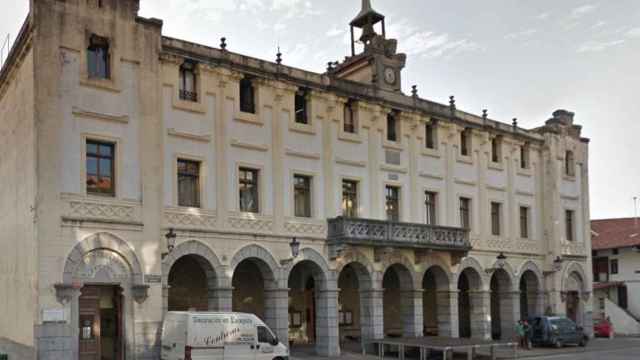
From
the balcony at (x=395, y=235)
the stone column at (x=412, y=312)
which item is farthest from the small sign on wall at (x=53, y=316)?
the stone column at (x=412, y=312)

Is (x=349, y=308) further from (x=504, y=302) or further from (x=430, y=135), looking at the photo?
(x=430, y=135)

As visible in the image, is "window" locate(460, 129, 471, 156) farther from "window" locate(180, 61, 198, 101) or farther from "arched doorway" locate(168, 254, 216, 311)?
"window" locate(180, 61, 198, 101)

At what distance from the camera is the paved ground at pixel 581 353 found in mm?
33188

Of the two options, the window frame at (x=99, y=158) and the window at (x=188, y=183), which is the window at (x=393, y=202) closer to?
the window at (x=188, y=183)

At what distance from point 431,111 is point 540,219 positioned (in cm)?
1150

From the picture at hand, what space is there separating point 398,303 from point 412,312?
200 inches

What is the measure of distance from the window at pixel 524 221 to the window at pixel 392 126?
11316mm

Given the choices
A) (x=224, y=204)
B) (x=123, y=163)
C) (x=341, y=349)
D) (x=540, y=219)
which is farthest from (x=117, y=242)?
(x=540, y=219)

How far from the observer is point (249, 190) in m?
31.5

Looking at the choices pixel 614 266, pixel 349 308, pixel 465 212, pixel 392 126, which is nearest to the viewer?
pixel 392 126

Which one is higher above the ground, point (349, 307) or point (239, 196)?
point (239, 196)

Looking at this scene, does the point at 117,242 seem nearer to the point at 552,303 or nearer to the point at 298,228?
the point at 298,228

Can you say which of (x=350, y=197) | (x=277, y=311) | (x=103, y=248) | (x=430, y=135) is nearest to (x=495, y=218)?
(x=430, y=135)

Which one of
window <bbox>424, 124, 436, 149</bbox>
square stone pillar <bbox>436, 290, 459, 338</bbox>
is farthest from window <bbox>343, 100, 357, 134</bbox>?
square stone pillar <bbox>436, 290, 459, 338</bbox>
